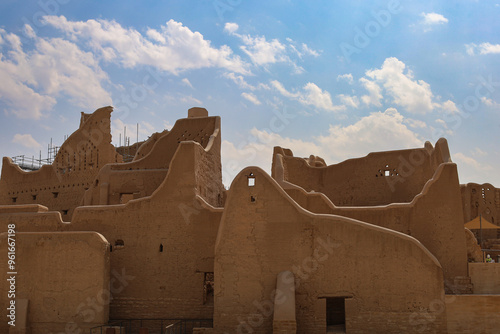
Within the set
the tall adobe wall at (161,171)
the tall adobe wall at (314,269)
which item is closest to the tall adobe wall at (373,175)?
the tall adobe wall at (161,171)

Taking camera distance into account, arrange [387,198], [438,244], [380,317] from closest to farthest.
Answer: [380,317]
[438,244]
[387,198]

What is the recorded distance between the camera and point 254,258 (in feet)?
45.0

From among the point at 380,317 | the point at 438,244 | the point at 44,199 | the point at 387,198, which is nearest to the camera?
the point at 380,317

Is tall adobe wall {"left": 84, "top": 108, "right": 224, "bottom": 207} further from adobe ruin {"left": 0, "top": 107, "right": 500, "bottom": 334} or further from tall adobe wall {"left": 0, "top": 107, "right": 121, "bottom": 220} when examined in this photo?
tall adobe wall {"left": 0, "top": 107, "right": 121, "bottom": 220}

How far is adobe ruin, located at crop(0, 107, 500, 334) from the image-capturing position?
43.2ft

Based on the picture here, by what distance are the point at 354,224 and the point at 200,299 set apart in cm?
545

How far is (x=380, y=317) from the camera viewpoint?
13.1 meters

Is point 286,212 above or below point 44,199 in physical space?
below

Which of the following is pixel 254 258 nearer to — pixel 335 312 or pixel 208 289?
pixel 335 312

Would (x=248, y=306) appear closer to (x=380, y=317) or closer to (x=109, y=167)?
(x=380, y=317)

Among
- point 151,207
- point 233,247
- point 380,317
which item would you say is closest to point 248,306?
point 233,247

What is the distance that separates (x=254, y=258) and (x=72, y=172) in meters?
13.1

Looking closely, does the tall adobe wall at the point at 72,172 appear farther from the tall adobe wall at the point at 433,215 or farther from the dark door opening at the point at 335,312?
the dark door opening at the point at 335,312

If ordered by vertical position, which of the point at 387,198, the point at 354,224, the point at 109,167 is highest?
the point at 109,167
